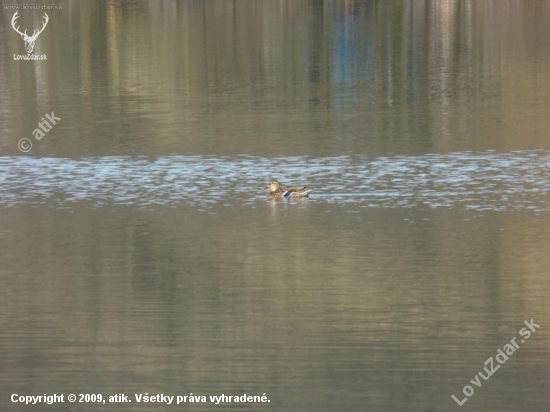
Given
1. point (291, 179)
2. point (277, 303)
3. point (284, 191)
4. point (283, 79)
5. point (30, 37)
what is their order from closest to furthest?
point (277, 303) → point (284, 191) → point (291, 179) → point (283, 79) → point (30, 37)

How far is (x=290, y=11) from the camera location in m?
55.2

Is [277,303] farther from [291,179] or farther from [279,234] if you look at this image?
[291,179]

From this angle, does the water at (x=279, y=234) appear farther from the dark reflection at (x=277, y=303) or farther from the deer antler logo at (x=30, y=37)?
the deer antler logo at (x=30, y=37)

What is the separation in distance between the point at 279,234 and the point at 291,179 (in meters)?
3.62

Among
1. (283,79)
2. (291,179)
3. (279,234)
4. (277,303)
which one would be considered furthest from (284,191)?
(283,79)

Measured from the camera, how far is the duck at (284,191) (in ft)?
67.8

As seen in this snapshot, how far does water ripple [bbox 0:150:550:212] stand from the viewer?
2094 centimetres

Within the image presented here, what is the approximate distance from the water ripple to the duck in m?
0.23

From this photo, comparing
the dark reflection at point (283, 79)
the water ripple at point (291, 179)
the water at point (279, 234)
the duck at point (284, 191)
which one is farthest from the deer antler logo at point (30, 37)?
the duck at point (284, 191)

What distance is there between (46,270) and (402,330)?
492 centimetres

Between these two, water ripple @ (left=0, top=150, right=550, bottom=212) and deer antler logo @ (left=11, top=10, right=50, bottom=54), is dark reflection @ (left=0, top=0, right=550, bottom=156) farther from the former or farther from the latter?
water ripple @ (left=0, top=150, right=550, bottom=212)

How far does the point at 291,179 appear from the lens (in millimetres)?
22406

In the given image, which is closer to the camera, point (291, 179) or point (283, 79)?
point (291, 179)

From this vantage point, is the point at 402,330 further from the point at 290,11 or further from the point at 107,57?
the point at 290,11
